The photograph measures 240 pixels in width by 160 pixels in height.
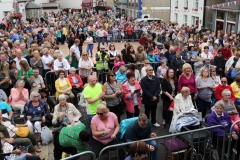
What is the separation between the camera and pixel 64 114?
6.60 meters

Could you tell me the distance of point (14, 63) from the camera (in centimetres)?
896

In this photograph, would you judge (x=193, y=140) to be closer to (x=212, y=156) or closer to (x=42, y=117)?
(x=212, y=156)

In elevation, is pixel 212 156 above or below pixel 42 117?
below

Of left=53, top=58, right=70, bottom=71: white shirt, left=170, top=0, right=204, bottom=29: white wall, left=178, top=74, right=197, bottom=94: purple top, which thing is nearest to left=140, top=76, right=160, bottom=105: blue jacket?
left=178, top=74, right=197, bottom=94: purple top

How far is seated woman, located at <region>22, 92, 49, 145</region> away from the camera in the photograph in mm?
6777

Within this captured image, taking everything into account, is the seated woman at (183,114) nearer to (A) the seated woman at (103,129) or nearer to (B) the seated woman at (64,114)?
(A) the seated woman at (103,129)

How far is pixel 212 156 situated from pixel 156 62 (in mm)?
5356

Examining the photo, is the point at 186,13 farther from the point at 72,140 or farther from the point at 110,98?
the point at 72,140

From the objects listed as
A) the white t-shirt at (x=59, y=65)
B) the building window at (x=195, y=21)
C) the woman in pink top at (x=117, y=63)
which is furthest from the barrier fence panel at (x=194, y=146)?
the building window at (x=195, y=21)

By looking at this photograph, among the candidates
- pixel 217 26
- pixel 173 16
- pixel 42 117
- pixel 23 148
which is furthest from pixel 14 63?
pixel 173 16

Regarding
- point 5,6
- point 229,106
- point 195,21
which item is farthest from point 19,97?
point 5,6

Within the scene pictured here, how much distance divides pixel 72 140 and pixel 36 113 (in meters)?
1.83

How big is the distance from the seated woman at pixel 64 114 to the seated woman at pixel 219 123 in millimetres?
2913

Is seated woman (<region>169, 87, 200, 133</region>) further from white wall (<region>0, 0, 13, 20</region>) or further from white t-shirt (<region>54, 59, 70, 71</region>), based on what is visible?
white wall (<region>0, 0, 13, 20</region>)
